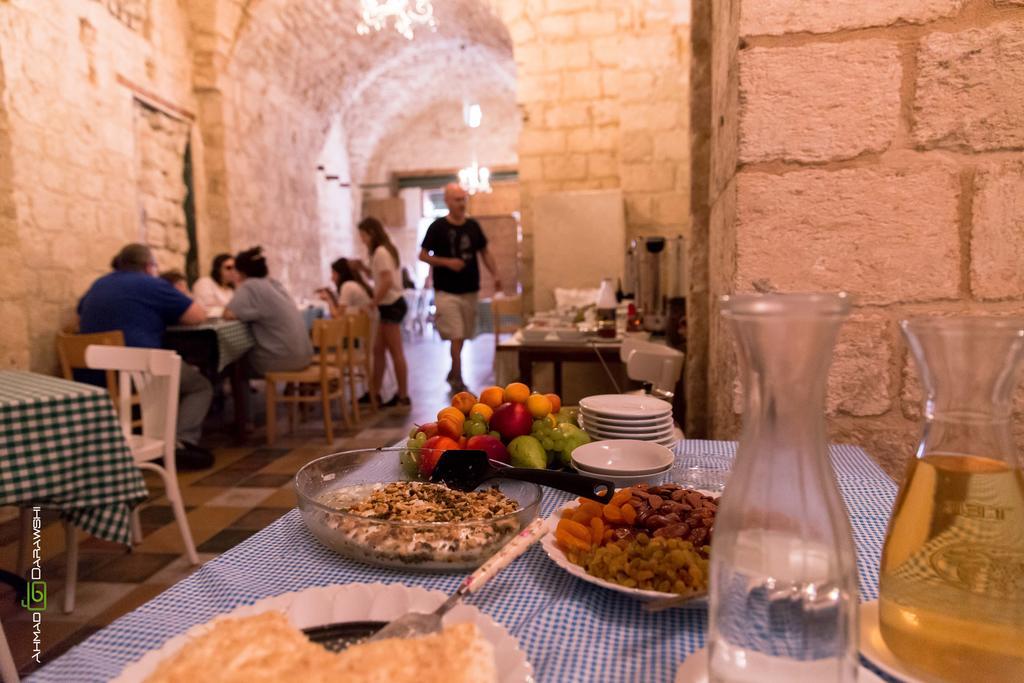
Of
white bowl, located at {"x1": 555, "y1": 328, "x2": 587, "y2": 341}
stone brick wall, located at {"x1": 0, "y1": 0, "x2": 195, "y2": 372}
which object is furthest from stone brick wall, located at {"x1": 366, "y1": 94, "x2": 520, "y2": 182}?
white bowl, located at {"x1": 555, "y1": 328, "x2": 587, "y2": 341}

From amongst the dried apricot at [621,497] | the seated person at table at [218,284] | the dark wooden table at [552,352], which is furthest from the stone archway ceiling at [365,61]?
the dried apricot at [621,497]

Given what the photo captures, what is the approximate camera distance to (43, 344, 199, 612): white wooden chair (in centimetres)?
247

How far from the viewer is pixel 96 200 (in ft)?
16.0

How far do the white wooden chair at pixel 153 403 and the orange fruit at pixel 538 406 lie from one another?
72.0 inches

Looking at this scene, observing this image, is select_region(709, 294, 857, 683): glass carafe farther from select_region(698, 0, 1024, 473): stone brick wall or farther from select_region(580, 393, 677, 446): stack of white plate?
select_region(698, 0, 1024, 473): stone brick wall

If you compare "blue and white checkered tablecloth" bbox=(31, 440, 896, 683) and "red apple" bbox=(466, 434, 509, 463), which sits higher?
"red apple" bbox=(466, 434, 509, 463)

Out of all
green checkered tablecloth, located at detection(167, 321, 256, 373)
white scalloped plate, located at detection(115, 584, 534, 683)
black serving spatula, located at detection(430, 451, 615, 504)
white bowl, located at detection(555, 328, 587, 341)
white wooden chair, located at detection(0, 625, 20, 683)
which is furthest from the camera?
green checkered tablecloth, located at detection(167, 321, 256, 373)

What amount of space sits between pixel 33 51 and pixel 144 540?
11.7 ft

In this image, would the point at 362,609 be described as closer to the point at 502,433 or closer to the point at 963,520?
the point at 963,520

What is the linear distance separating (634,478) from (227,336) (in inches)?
154

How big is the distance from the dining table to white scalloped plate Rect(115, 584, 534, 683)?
4011mm

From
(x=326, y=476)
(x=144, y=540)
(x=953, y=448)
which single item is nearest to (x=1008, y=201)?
(x=953, y=448)

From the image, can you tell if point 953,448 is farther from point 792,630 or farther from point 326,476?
point 326,476

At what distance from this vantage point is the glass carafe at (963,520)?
0.49 meters
